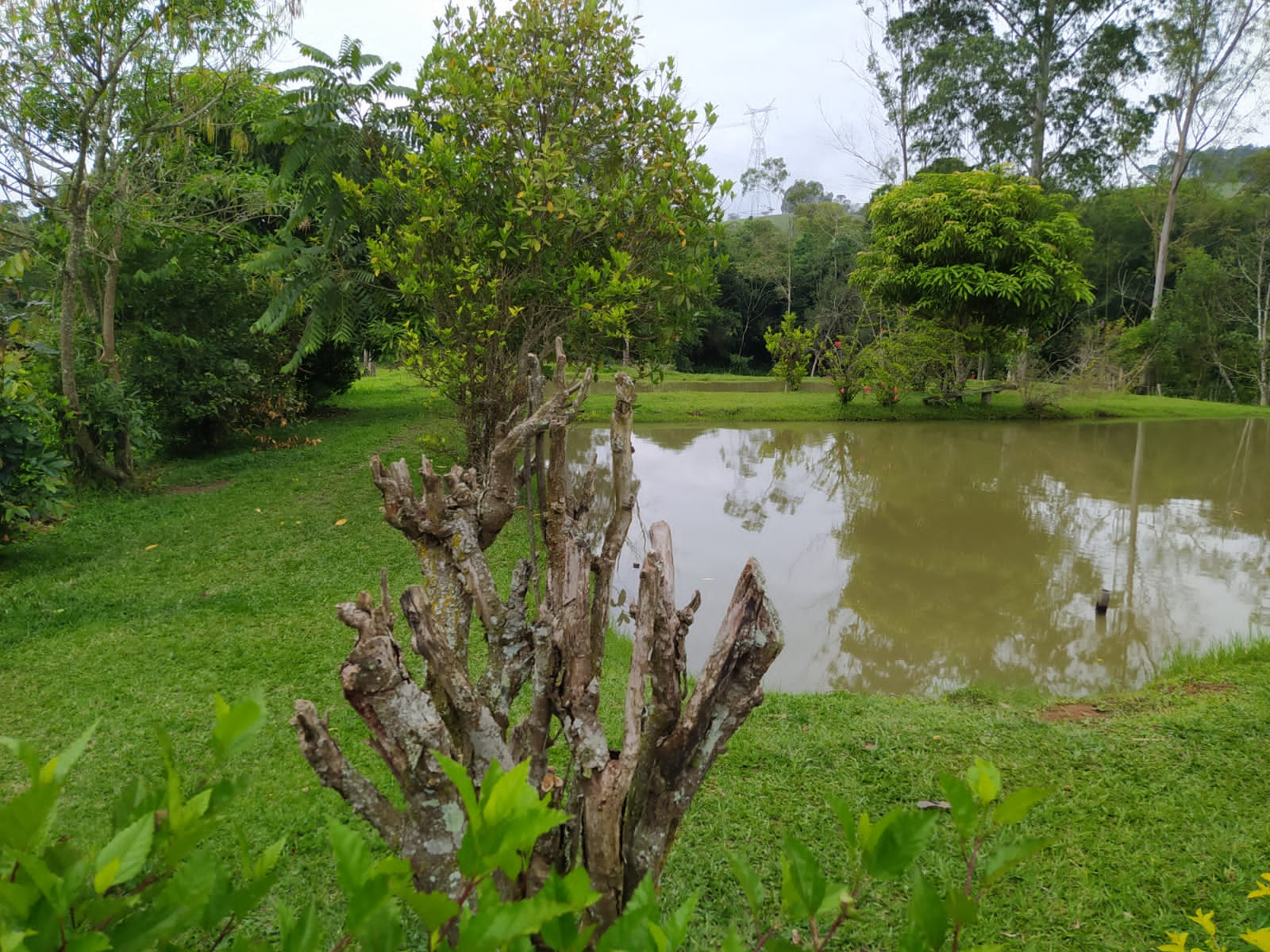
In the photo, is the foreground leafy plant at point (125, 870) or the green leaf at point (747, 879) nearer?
the foreground leafy plant at point (125, 870)

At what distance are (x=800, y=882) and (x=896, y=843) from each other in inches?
4.0

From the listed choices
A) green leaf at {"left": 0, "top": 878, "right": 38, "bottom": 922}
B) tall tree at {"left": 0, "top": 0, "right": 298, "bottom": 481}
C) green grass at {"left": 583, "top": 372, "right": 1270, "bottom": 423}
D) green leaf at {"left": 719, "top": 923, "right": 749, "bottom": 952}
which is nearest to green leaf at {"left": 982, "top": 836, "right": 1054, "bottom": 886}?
green leaf at {"left": 719, "top": 923, "right": 749, "bottom": 952}

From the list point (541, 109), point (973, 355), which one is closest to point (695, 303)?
point (541, 109)

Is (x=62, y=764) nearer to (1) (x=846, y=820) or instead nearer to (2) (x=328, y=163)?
(1) (x=846, y=820)

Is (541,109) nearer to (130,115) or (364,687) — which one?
(130,115)

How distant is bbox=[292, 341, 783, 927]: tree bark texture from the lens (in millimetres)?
1170

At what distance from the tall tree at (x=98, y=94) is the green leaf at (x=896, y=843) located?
7.19 metres

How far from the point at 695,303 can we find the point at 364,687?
6599 mm

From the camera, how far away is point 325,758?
44.5 inches

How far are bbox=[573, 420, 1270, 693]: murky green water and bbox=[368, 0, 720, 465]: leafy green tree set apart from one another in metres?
2.09

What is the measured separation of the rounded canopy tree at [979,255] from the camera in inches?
544

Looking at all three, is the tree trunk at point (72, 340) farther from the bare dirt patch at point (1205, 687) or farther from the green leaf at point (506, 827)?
the bare dirt patch at point (1205, 687)

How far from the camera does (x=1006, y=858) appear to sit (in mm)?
731

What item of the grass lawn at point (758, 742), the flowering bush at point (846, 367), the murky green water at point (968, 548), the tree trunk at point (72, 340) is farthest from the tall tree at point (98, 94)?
the flowering bush at point (846, 367)
